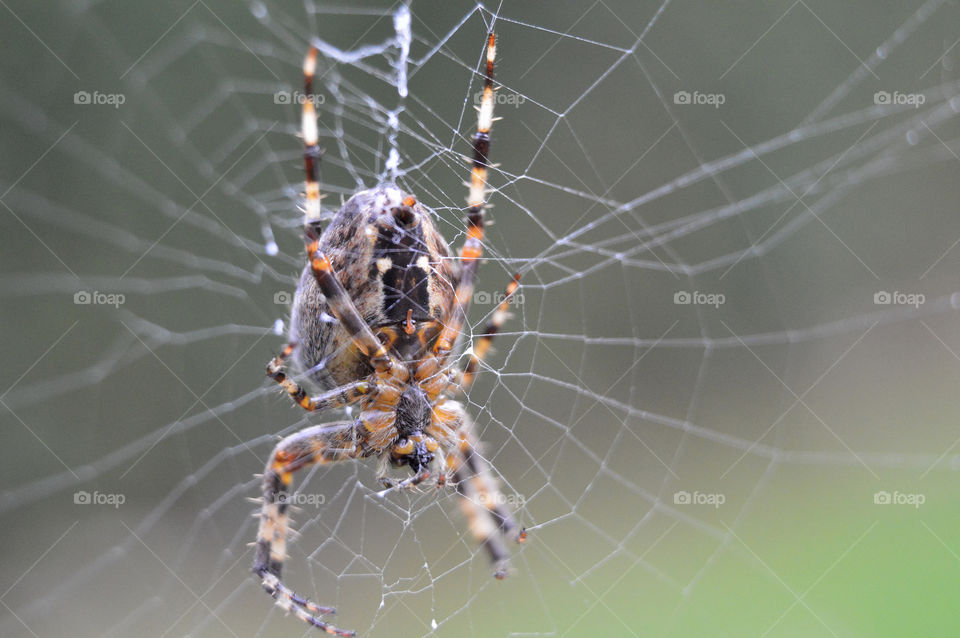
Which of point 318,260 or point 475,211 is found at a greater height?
point 475,211

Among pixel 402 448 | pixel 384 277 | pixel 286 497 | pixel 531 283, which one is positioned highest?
pixel 531 283

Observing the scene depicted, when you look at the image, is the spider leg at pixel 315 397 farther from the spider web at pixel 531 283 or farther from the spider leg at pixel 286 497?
the spider web at pixel 531 283

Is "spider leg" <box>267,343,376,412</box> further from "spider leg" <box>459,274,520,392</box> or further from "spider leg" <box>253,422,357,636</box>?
"spider leg" <box>459,274,520,392</box>

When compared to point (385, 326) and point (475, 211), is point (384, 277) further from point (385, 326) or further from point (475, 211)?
point (475, 211)

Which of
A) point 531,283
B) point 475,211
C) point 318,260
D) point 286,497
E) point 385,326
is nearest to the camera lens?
point 318,260

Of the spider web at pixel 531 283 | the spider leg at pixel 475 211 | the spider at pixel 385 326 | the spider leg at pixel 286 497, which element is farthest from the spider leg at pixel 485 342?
the spider web at pixel 531 283

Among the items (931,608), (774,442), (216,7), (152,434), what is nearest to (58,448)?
(152,434)

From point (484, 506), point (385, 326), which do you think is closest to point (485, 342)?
point (385, 326)

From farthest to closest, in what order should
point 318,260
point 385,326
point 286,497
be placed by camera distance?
point 286,497
point 385,326
point 318,260
